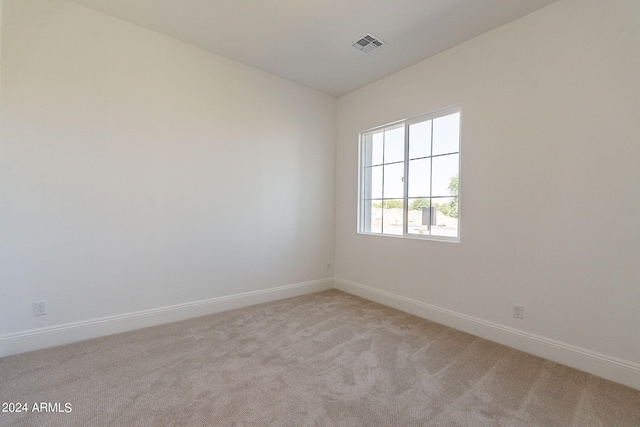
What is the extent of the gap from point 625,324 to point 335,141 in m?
3.63

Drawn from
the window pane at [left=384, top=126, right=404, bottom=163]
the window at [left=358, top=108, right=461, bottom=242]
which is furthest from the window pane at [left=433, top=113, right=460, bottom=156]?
the window pane at [left=384, top=126, right=404, bottom=163]

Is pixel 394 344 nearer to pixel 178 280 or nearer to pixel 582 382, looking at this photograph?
pixel 582 382

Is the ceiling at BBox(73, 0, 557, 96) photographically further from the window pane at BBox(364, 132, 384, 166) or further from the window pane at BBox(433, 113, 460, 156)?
the window pane at BBox(364, 132, 384, 166)

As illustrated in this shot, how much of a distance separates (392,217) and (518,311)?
1643 millimetres

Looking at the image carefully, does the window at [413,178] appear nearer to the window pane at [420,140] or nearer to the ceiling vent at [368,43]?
the window pane at [420,140]

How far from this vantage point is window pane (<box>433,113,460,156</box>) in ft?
9.50

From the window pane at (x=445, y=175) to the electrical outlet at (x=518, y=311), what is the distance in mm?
1190

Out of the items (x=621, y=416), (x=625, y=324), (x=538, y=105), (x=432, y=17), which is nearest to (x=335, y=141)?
(x=432, y=17)

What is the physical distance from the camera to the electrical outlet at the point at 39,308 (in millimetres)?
2246

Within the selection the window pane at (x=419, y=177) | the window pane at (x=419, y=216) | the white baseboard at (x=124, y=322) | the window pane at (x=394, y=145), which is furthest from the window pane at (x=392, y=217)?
the white baseboard at (x=124, y=322)

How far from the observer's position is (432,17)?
8.00 feet

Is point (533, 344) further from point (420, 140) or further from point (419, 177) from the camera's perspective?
point (420, 140)

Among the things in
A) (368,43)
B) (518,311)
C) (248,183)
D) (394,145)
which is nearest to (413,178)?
(394,145)

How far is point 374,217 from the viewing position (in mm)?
3852
